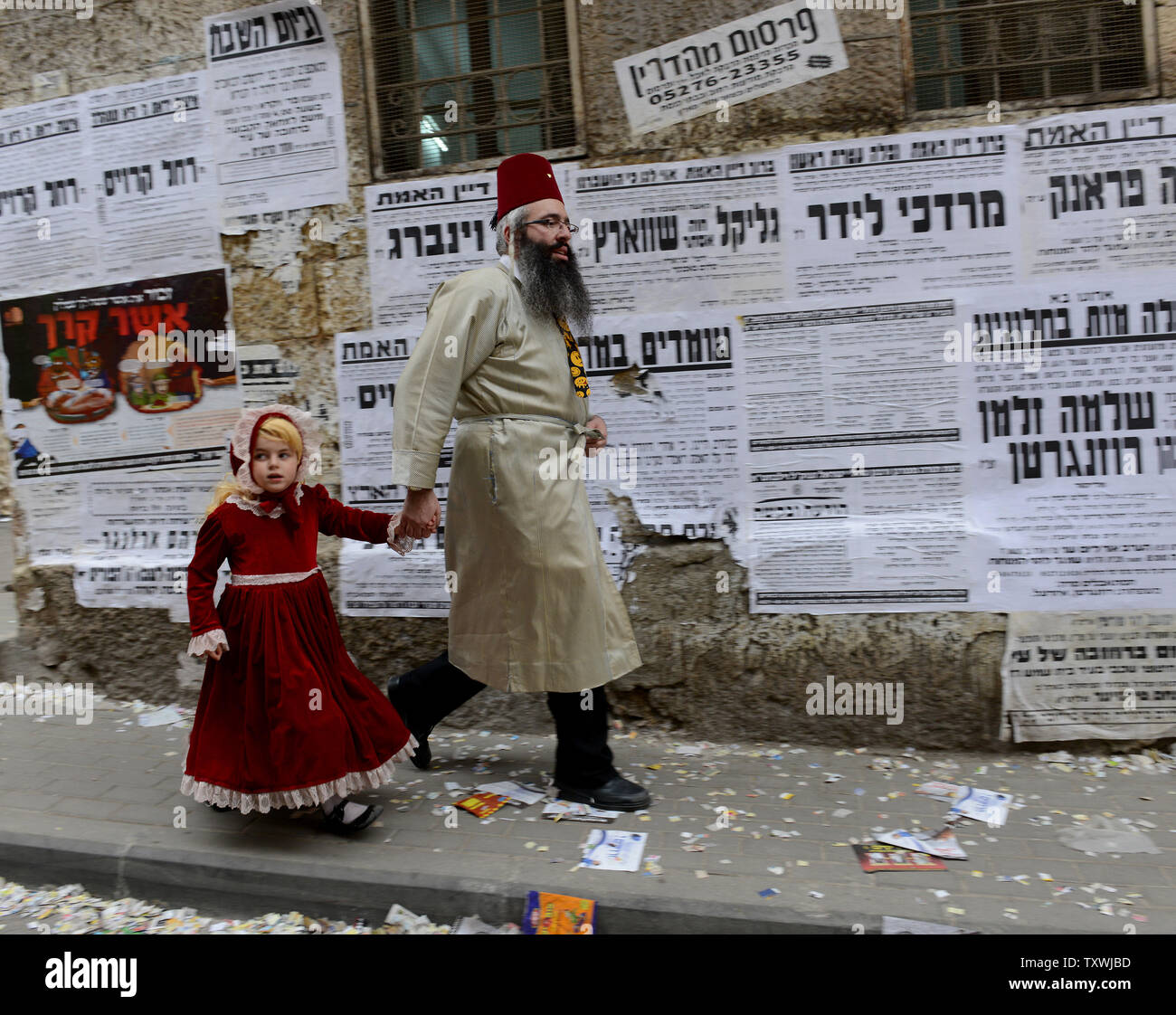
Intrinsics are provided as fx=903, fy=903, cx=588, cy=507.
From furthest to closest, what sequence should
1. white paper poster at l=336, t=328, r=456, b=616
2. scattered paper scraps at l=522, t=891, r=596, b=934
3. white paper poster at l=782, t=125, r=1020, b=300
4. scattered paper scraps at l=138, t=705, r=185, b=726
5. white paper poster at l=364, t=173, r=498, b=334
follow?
scattered paper scraps at l=138, t=705, r=185, b=726, white paper poster at l=336, t=328, r=456, b=616, white paper poster at l=364, t=173, r=498, b=334, white paper poster at l=782, t=125, r=1020, b=300, scattered paper scraps at l=522, t=891, r=596, b=934

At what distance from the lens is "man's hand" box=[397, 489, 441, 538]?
9.84ft

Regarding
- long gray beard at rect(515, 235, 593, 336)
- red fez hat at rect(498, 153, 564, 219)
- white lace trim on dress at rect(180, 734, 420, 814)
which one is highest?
red fez hat at rect(498, 153, 564, 219)

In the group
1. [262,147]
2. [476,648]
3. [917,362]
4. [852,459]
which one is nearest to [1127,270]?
[917,362]

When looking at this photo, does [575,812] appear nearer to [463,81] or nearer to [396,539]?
[396,539]

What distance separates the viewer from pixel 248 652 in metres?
2.94

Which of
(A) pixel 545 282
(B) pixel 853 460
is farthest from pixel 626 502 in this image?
(A) pixel 545 282

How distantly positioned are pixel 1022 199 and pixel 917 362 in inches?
29.2

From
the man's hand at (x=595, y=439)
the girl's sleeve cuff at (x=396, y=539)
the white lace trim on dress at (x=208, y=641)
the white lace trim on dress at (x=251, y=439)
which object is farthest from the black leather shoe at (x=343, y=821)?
the man's hand at (x=595, y=439)

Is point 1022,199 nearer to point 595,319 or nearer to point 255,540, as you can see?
point 595,319

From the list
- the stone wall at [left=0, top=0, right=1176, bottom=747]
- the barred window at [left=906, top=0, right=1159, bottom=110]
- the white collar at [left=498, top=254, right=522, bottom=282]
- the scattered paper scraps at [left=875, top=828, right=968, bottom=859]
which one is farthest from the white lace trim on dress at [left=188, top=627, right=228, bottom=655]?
the barred window at [left=906, top=0, right=1159, bottom=110]

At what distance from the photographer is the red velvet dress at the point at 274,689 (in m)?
2.87

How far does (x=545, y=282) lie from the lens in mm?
3164

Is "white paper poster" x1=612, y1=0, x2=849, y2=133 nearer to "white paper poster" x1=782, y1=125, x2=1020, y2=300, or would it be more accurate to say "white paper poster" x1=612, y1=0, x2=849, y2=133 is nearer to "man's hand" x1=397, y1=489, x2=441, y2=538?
"white paper poster" x1=782, y1=125, x2=1020, y2=300

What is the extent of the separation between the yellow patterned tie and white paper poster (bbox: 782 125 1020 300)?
1044 millimetres
